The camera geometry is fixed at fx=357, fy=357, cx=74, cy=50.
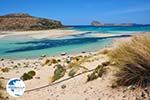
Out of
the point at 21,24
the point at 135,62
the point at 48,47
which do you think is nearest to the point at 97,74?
the point at 135,62

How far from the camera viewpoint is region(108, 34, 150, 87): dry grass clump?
272 inches

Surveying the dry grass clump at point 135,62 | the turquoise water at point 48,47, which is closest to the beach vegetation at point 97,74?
the dry grass clump at point 135,62

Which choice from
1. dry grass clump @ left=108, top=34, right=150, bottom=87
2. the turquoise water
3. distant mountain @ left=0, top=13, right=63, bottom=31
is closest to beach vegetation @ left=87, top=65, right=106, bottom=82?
dry grass clump @ left=108, top=34, right=150, bottom=87

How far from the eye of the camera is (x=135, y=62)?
7.00 m

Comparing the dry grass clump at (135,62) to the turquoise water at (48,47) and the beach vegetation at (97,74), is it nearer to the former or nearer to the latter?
the beach vegetation at (97,74)

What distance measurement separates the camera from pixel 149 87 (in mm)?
6785

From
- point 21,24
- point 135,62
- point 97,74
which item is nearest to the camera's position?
point 135,62

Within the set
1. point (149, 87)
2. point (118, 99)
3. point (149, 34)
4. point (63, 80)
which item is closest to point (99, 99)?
point (118, 99)

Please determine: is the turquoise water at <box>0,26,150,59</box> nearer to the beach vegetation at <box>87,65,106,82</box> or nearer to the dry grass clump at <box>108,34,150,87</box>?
the beach vegetation at <box>87,65,106,82</box>

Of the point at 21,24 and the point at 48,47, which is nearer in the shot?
the point at 48,47

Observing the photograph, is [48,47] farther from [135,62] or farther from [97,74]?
[135,62]

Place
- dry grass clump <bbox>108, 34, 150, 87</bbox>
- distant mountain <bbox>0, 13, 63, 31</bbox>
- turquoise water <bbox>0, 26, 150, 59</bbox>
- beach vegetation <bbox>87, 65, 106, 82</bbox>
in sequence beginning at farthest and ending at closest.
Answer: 1. distant mountain <bbox>0, 13, 63, 31</bbox>
2. turquoise water <bbox>0, 26, 150, 59</bbox>
3. beach vegetation <bbox>87, 65, 106, 82</bbox>
4. dry grass clump <bbox>108, 34, 150, 87</bbox>

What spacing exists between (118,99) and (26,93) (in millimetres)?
3051

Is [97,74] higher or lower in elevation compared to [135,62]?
lower
